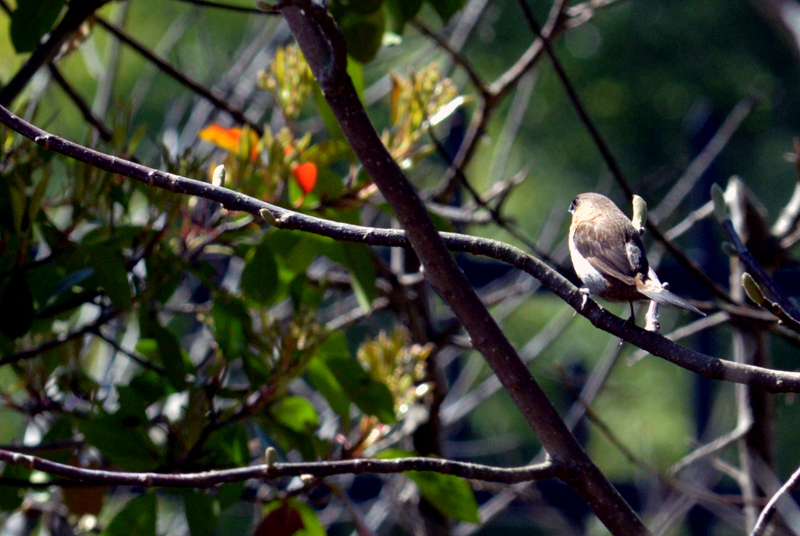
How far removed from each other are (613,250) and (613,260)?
20 mm

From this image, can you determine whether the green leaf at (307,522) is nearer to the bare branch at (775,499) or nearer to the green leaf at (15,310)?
the green leaf at (15,310)

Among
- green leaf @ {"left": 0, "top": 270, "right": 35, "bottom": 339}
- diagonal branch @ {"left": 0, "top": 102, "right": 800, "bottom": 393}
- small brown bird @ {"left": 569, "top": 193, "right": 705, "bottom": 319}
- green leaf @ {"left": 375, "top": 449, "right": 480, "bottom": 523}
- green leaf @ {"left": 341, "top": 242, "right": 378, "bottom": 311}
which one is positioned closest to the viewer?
diagonal branch @ {"left": 0, "top": 102, "right": 800, "bottom": 393}

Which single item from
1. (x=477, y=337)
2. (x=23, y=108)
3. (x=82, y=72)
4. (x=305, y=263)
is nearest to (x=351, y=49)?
(x=305, y=263)

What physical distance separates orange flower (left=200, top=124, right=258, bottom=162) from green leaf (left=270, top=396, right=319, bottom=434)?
430 millimetres

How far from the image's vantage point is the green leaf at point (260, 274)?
4.18 feet

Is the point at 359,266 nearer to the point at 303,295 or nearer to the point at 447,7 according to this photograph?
the point at 303,295

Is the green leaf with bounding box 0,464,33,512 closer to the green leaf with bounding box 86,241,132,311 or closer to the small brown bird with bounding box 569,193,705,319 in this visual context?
the green leaf with bounding box 86,241,132,311

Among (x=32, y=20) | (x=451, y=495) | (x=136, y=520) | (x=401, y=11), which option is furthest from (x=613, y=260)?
→ (x=32, y=20)

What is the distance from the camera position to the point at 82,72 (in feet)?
19.7

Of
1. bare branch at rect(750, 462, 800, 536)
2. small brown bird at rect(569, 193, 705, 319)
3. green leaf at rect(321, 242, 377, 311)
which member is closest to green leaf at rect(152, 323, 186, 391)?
green leaf at rect(321, 242, 377, 311)

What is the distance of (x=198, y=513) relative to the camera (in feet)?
3.93

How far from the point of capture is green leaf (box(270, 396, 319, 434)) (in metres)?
1.32

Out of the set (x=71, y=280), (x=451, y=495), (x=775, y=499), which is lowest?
(x=451, y=495)

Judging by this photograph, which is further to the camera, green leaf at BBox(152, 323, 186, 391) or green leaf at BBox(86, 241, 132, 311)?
green leaf at BBox(152, 323, 186, 391)
